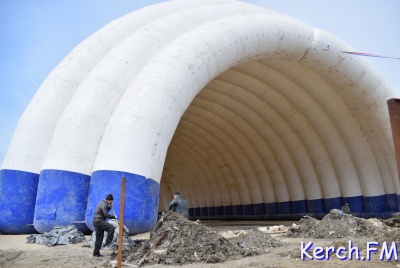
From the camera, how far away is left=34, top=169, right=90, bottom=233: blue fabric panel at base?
9703 millimetres

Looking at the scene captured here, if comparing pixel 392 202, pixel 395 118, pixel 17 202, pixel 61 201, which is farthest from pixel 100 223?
pixel 392 202

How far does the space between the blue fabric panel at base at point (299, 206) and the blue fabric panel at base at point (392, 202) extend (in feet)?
14.6

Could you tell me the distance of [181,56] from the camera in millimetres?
10938

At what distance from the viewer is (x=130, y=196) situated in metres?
8.91

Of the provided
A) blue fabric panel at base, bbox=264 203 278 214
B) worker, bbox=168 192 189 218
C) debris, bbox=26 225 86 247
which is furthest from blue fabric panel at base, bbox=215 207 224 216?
debris, bbox=26 225 86 247

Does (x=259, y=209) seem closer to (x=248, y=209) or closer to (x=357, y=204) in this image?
(x=248, y=209)

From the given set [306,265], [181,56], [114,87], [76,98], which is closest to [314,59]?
[181,56]

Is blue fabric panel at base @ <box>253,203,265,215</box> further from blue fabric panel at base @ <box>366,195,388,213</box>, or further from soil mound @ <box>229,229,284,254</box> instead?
soil mound @ <box>229,229,284,254</box>

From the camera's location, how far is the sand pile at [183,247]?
673 cm

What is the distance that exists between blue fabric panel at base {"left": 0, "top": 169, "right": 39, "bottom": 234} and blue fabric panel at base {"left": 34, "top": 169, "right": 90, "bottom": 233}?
3.64ft

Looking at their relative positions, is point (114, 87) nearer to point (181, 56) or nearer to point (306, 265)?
point (181, 56)

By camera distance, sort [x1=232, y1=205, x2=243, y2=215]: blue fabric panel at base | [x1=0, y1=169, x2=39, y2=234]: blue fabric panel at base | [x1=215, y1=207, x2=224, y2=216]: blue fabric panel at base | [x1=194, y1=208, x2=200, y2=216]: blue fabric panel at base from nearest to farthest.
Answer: [x1=0, y1=169, x2=39, y2=234]: blue fabric panel at base
[x1=232, y1=205, x2=243, y2=215]: blue fabric panel at base
[x1=215, y1=207, x2=224, y2=216]: blue fabric panel at base
[x1=194, y1=208, x2=200, y2=216]: blue fabric panel at base

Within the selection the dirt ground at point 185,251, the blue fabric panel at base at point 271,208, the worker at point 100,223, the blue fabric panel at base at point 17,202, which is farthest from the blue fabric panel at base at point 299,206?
the worker at point 100,223

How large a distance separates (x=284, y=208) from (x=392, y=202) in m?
6.03
